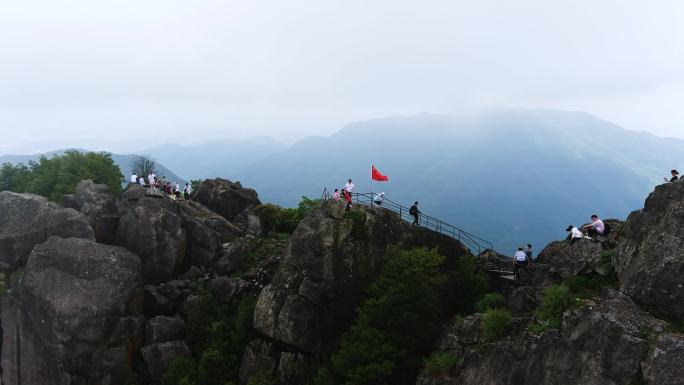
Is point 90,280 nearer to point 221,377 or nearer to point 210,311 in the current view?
point 210,311

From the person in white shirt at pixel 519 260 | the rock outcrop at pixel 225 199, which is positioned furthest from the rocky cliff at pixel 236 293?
the rock outcrop at pixel 225 199

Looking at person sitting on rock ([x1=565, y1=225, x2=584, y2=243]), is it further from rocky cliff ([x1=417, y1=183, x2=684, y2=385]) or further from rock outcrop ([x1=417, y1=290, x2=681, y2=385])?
rock outcrop ([x1=417, y1=290, x2=681, y2=385])

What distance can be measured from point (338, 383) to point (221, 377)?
426 inches

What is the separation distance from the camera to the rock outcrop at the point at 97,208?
39.6 metres

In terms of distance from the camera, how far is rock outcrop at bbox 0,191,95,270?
37.0 metres

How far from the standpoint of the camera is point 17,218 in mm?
38406

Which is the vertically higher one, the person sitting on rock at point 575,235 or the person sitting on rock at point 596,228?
the person sitting on rock at point 596,228

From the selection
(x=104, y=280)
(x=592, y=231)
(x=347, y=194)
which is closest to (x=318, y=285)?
(x=347, y=194)

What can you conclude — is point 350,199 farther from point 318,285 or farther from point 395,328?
point 395,328

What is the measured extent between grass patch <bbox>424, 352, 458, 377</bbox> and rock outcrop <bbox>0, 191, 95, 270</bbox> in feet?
107

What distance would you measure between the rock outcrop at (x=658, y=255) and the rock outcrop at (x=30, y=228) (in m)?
42.7

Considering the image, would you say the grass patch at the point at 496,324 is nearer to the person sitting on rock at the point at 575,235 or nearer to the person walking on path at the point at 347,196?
the person sitting on rock at the point at 575,235

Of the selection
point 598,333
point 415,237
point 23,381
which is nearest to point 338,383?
point 415,237

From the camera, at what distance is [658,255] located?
18.8 meters
